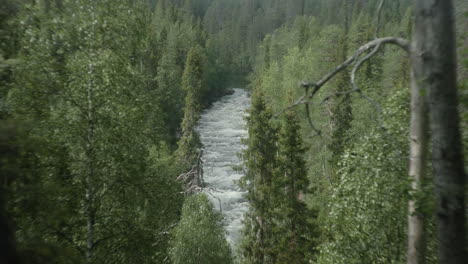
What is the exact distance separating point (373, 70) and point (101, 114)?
36.6m

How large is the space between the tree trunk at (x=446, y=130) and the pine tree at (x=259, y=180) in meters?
15.6

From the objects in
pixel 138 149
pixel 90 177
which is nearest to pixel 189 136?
pixel 138 149

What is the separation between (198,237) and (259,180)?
6.84 meters

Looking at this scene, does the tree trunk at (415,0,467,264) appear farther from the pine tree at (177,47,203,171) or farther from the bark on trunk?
the pine tree at (177,47,203,171)

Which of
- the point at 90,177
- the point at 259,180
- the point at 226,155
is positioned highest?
the point at 90,177

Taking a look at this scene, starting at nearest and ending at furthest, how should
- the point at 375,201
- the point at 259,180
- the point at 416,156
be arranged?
the point at 416,156 < the point at 375,201 < the point at 259,180

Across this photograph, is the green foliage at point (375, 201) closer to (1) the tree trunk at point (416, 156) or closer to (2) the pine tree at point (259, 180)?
(1) the tree trunk at point (416, 156)

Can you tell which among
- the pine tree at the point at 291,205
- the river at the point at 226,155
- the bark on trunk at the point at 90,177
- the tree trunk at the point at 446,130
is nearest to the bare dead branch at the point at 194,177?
the river at the point at 226,155

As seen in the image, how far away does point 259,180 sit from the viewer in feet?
62.5

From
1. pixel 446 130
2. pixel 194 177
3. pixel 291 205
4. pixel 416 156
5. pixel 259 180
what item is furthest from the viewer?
pixel 259 180

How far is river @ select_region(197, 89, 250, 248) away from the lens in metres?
26.0

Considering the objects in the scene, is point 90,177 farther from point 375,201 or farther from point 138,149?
point 375,201

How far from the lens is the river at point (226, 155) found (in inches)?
1023

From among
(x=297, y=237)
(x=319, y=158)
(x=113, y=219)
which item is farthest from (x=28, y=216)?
(x=319, y=158)
